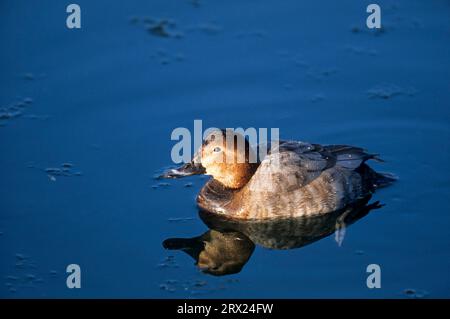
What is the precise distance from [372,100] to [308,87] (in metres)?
0.73

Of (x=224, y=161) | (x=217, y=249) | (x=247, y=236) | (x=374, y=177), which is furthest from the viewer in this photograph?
(x=374, y=177)

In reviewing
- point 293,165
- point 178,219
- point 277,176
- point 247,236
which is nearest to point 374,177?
point 293,165

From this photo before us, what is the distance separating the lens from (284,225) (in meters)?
8.10

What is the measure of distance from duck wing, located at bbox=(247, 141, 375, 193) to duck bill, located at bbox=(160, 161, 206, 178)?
51 cm

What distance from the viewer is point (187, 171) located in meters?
8.34

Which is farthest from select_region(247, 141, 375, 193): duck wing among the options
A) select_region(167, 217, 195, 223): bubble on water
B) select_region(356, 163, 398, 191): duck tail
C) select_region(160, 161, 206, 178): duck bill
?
select_region(167, 217, 195, 223): bubble on water

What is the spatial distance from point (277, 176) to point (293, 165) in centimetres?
18

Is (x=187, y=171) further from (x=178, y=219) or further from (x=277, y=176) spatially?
(x=277, y=176)

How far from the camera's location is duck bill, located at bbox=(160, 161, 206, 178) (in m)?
8.33

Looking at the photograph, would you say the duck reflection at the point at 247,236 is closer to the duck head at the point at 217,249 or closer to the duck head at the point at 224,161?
the duck head at the point at 217,249

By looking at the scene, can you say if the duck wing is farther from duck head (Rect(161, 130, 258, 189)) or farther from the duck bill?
the duck bill
